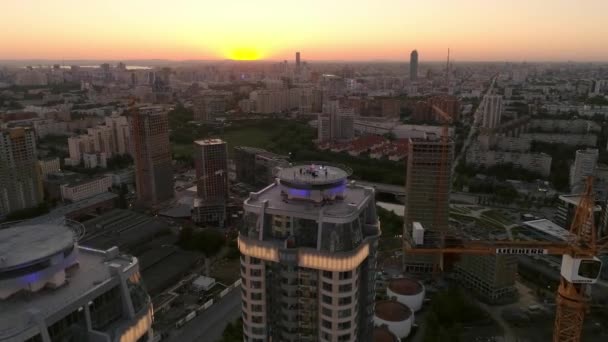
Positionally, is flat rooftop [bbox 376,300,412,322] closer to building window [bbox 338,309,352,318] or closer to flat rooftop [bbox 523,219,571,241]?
building window [bbox 338,309,352,318]

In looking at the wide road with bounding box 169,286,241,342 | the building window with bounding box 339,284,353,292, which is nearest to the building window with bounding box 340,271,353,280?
the building window with bounding box 339,284,353,292

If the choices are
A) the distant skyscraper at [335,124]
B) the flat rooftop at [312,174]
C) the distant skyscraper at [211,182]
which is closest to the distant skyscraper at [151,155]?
the distant skyscraper at [211,182]

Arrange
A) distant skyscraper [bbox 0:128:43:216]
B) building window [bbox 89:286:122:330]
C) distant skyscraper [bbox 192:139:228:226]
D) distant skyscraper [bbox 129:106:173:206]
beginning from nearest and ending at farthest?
building window [bbox 89:286:122:330]
distant skyscraper [bbox 0:128:43:216]
distant skyscraper [bbox 192:139:228:226]
distant skyscraper [bbox 129:106:173:206]

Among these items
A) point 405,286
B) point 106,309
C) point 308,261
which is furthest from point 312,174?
point 405,286

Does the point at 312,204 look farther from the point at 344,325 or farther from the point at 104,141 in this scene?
the point at 104,141

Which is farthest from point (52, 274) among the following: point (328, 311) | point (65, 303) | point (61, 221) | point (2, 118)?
point (2, 118)
